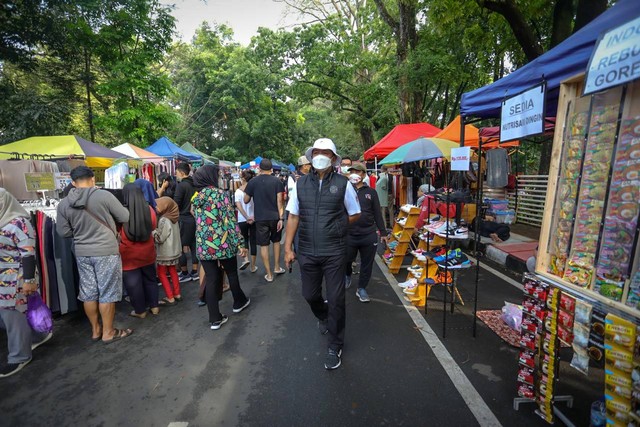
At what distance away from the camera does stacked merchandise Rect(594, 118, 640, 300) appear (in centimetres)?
183

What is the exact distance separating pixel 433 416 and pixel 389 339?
115cm

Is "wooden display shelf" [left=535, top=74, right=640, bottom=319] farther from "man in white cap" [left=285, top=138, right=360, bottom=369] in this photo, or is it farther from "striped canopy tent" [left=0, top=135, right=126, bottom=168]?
"striped canopy tent" [left=0, top=135, right=126, bottom=168]

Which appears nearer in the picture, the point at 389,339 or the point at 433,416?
the point at 433,416

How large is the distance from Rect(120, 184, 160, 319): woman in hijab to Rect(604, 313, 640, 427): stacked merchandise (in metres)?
4.58

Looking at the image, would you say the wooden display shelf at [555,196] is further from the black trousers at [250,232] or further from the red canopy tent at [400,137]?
the red canopy tent at [400,137]

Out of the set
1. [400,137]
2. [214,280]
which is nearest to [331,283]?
[214,280]

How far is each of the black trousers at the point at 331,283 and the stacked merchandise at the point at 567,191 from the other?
1707 millimetres

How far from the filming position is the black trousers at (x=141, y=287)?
416cm

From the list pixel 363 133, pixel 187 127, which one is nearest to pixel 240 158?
pixel 187 127

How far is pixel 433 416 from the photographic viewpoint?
7.79 feet

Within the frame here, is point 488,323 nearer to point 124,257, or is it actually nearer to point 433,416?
point 433,416

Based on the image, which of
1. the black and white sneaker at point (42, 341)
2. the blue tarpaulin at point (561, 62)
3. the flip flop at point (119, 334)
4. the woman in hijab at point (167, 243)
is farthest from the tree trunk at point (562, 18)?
the black and white sneaker at point (42, 341)

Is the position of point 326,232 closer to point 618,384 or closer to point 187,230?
point 618,384

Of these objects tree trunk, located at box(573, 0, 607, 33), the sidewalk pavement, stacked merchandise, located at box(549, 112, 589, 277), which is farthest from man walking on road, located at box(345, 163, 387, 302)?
tree trunk, located at box(573, 0, 607, 33)
